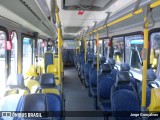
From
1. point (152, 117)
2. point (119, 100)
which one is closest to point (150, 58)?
point (119, 100)

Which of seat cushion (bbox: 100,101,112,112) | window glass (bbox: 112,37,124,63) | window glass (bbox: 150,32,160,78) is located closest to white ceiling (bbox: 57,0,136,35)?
window glass (bbox: 150,32,160,78)

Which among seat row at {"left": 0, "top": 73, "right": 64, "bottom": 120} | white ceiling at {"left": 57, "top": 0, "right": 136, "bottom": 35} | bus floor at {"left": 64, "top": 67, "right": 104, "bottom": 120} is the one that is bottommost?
bus floor at {"left": 64, "top": 67, "right": 104, "bottom": 120}

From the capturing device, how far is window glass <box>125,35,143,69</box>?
20.1 ft

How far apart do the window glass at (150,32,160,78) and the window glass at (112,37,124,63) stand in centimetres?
255

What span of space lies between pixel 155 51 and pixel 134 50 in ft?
5.59

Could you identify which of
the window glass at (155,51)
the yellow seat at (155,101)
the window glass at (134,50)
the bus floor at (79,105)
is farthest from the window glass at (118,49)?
the yellow seat at (155,101)

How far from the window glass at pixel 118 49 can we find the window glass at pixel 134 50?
0.42 metres

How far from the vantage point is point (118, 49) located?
8062mm

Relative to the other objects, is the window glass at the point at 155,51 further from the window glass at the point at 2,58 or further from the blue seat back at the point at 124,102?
the window glass at the point at 2,58

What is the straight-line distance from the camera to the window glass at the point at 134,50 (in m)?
6.12

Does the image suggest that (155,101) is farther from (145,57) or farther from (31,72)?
(31,72)

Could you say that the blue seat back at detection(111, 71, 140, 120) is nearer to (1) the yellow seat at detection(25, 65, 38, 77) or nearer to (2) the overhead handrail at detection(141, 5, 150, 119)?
(2) the overhead handrail at detection(141, 5, 150, 119)

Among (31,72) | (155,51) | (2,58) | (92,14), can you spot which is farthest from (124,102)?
A: (31,72)

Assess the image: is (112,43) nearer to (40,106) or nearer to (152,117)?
(152,117)
